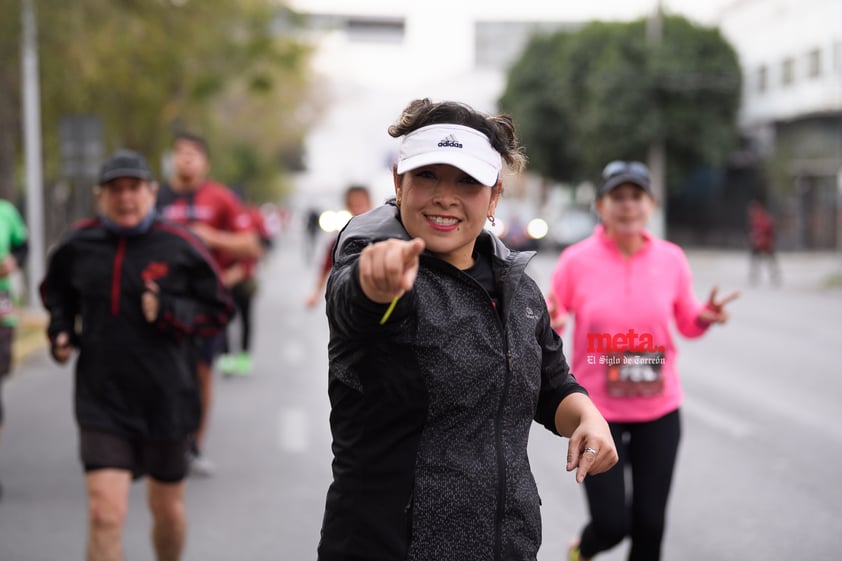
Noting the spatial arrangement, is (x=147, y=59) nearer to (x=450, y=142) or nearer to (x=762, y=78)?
(x=450, y=142)

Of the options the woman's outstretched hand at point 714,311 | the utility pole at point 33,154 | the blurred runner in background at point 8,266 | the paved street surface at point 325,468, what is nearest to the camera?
the woman's outstretched hand at point 714,311

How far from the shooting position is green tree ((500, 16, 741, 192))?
41.6 m

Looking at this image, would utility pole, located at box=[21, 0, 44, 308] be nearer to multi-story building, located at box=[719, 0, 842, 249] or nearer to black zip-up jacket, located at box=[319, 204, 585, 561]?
black zip-up jacket, located at box=[319, 204, 585, 561]

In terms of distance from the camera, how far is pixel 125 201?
4.57 meters

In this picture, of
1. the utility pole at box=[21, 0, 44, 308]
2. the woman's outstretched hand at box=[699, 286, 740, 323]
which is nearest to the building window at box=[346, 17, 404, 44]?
the utility pole at box=[21, 0, 44, 308]

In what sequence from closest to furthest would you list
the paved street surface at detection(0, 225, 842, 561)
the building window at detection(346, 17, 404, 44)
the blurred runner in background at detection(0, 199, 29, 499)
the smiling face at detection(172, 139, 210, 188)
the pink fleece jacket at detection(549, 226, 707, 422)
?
the pink fleece jacket at detection(549, 226, 707, 422)
the paved street surface at detection(0, 225, 842, 561)
the blurred runner in background at detection(0, 199, 29, 499)
the smiling face at detection(172, 139, 210, 188)
the building window at detection(346, 17, 404, 44)

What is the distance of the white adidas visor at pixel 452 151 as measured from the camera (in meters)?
2.38

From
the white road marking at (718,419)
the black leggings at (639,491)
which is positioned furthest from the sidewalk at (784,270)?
the black leggings at (639,491)

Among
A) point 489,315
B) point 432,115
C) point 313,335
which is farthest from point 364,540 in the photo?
point 313,335

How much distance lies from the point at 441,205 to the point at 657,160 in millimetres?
39695

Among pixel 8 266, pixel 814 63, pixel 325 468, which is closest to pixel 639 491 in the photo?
pixel 325 468

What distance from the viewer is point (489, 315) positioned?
2494mm

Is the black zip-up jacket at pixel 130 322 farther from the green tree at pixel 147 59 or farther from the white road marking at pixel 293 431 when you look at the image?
the green tree at pixel 147 59

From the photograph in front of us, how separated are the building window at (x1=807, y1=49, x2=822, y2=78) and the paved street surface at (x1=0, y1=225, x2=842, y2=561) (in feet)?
89.4
